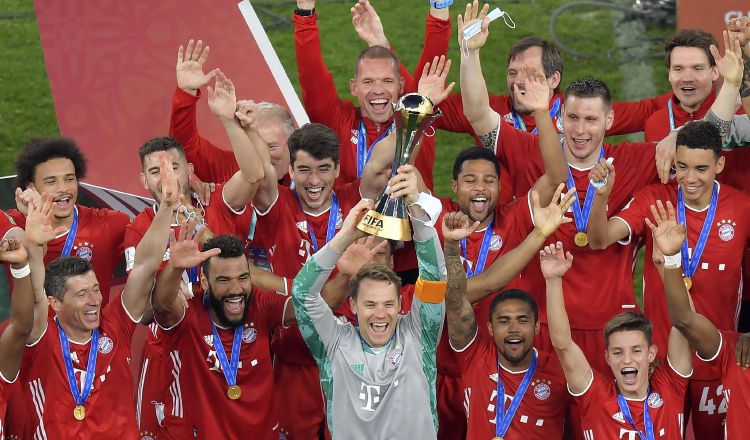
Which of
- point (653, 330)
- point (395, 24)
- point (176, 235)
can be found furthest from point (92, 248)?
point (395, 24)

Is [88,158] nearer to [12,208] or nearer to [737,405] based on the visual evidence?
[12,208]

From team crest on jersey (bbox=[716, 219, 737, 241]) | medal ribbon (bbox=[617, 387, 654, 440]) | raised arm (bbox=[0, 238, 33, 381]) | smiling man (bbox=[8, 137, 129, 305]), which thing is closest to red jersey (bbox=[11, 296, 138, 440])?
raised arm (bbox=[0, 238, 33, 381])

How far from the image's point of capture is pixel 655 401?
7.87 m

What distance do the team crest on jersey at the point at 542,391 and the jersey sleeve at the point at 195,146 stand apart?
2.29 m

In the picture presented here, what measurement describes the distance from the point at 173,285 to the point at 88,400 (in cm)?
71

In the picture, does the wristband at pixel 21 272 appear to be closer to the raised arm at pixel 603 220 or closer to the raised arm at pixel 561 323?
the raised arm at pixel 561 323

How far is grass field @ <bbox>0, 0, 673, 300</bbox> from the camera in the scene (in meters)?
12.7

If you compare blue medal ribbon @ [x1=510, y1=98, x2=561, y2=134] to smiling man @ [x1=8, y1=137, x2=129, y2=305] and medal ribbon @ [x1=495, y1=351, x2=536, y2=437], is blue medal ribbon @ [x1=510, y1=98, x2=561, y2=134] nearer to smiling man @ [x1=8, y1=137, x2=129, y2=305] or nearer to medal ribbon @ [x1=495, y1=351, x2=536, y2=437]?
medal ribbon @ [x1=495, y1=351, x2=536, y2=437]

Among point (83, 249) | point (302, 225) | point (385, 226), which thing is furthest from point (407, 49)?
point (385, 226)

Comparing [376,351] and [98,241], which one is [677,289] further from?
[98,241]

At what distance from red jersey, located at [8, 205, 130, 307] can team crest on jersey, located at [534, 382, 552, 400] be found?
2.40m

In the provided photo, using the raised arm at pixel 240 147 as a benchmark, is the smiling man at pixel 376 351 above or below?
below

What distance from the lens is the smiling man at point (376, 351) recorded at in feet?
24.1

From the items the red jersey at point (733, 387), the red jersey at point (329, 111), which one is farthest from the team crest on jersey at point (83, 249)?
the red jersey at point (733, 387)
